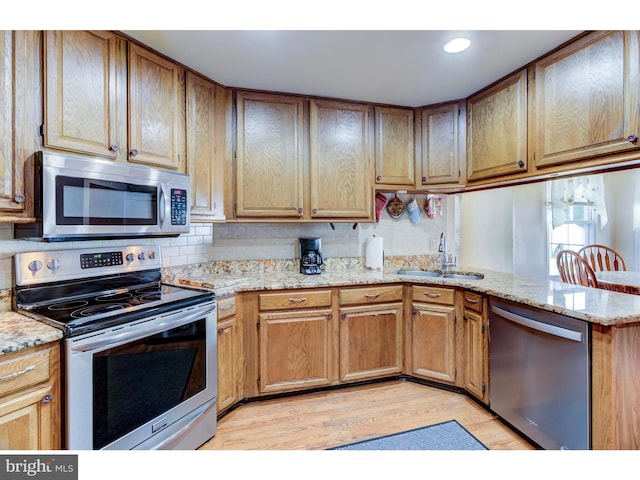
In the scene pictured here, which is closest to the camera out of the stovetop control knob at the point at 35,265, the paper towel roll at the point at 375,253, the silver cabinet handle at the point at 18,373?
the silver cabinet handle at the point at 18,373

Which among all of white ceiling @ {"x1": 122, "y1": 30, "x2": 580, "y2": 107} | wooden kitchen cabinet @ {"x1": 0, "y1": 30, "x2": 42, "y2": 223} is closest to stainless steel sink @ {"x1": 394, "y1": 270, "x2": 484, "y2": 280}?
white ceiling @ {"x1": 122, "y1": 30, "x2": 580, "y2": 107}

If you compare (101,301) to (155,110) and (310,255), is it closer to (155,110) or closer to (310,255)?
(155,110)

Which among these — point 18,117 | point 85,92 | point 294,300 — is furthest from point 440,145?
point 18,117

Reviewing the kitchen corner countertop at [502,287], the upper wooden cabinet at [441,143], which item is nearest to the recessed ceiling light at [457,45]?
the upper wooden cabinet at [441,143]

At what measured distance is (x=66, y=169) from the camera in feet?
4.83

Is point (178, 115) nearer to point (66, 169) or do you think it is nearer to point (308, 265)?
point (66, 169)

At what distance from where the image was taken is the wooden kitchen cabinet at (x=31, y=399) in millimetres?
1110

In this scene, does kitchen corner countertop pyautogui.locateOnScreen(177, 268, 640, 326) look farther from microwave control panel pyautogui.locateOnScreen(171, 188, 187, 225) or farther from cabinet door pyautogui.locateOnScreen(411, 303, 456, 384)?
microwave control panel pyautogui.locateOnScreen(171, 188, 187, 225)

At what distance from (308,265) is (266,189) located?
732 mm

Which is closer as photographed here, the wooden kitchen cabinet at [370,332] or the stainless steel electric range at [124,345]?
the stainless steel electric range at [124,345]

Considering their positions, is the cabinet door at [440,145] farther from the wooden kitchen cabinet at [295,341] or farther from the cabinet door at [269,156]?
the wooden kitchen cabinet at [295,341]

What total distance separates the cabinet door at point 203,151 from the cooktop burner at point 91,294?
522 mm

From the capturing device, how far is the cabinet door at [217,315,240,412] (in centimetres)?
204
